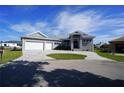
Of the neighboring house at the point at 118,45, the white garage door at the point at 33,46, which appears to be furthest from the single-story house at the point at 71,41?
the neighboring house at the point at 118,45

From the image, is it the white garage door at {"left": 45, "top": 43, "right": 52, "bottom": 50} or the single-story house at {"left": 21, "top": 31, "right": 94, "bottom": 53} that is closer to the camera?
the single-story house at {"left": 21, "top": 31, "right": 94, "bottom": 53}

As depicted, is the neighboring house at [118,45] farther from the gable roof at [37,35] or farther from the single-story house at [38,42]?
the gable roof at [37,35]

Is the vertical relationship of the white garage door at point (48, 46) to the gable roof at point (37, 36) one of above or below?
below

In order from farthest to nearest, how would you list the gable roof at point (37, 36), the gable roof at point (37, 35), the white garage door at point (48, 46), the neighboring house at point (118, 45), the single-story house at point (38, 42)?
the white garage door at point (48, 46) < the neighboring house at point (118, 45) < the gable roof at point (37, 35) < the gable roof at point (37, 36) < the single-story house at point (38, 42)

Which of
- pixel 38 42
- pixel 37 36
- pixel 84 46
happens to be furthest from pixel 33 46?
pixel 84 46

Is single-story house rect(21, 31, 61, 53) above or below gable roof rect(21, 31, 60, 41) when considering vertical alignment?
below

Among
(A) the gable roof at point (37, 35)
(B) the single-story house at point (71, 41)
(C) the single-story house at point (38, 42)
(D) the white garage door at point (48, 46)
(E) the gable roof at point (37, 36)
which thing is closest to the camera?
(C) the single-story house at point (38, 42)

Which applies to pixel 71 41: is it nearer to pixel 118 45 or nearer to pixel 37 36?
pixel 37 36

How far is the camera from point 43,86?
→ 6.80m

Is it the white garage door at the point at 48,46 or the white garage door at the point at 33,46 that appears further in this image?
the white garage door at the point at 48,46

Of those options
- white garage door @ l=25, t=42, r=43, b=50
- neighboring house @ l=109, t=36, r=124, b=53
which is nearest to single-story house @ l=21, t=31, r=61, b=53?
white garage door @ l=25, t=42, r=43, b=50

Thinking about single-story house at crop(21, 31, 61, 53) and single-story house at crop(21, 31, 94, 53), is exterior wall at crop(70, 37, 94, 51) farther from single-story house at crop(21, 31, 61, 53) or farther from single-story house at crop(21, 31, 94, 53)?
single-story house at crop(21, 31, 61, 53)
